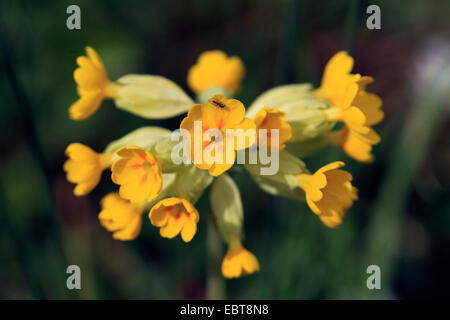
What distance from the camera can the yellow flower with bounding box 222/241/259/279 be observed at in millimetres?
2105

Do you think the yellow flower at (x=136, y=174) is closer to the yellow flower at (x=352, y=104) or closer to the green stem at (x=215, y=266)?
the green stem at (x=215, y=266)

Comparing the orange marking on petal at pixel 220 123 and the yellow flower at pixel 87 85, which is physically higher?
the yellow flower at pixel 87 85

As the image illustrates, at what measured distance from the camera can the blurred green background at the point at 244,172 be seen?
298cm

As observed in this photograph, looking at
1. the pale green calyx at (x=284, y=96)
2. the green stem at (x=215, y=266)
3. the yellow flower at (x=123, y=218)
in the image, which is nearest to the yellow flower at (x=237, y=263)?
the green stem at (x=215, y=266)

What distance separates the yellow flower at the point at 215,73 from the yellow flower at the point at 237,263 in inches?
36.0

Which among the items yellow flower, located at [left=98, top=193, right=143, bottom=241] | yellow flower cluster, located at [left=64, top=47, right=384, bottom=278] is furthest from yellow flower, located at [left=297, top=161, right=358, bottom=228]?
yellow flower, located at [left=98, top=193, right=143, bottom=241]

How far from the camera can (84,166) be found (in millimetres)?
2129

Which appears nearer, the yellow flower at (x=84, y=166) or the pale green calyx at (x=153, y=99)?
the yellow flower at (x=84, y=166)

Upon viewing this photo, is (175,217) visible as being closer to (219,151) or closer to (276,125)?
(219,151)

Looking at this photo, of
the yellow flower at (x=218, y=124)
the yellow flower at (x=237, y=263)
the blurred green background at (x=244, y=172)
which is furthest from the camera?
the blurred green background at (x=244, y=172)

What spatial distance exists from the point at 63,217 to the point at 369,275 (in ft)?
7.22

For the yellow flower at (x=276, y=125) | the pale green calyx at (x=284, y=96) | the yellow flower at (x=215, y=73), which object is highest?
the yellow flower at (x=215, y=73)

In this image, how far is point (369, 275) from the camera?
9.32ft

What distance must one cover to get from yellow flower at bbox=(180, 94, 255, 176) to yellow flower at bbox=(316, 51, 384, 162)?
460 mm
